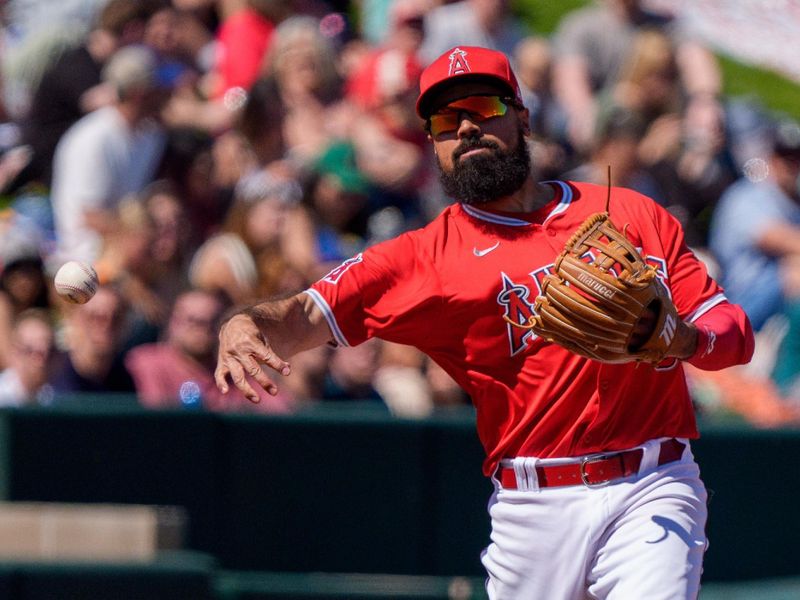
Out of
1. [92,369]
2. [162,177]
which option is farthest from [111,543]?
[162,177]

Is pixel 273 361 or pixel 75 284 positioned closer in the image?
pixel 273 361

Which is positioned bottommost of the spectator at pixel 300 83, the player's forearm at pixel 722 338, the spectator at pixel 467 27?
the player's forearm at pixel 722 338

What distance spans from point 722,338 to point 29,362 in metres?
4.11

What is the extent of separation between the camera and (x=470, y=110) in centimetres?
448

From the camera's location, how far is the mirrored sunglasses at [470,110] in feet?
14.7

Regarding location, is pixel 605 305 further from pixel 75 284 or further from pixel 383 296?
pixel 75 284

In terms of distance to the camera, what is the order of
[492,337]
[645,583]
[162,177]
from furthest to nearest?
1. [162,177]
2. [492,337]
3. [645,583]

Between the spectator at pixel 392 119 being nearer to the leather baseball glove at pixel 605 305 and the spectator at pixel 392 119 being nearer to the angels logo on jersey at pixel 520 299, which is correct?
the angels logo on jersey at pixel 520 299

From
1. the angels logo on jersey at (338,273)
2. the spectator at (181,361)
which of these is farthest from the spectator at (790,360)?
the angels logo on jersey at (338,273)

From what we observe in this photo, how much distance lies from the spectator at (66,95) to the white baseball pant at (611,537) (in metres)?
5.13

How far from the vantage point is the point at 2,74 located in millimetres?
9172

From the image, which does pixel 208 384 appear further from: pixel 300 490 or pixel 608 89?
pixel 608 89

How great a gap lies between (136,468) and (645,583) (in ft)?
12.1

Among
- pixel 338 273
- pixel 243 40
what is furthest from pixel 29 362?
pixel 338 273
